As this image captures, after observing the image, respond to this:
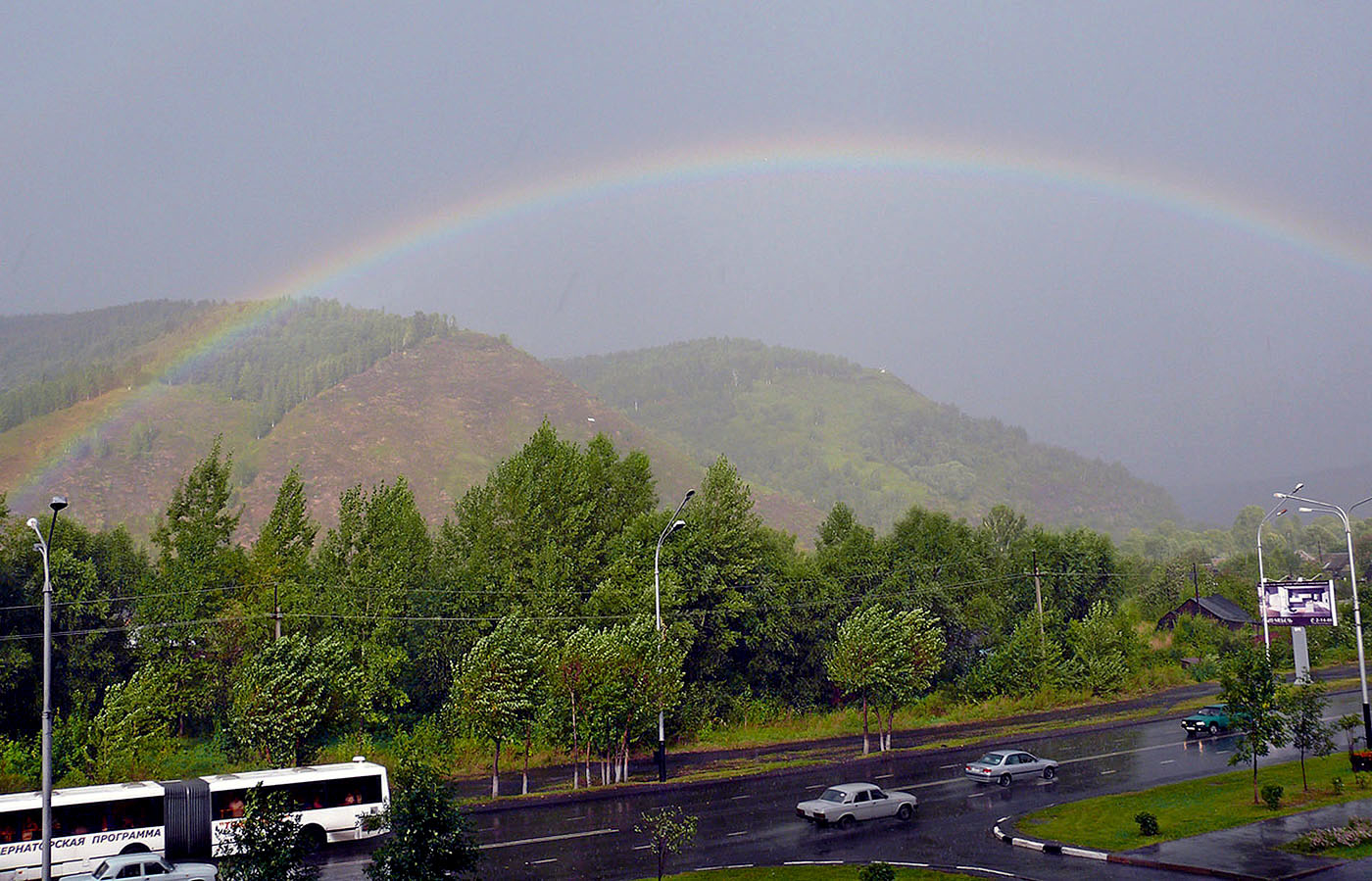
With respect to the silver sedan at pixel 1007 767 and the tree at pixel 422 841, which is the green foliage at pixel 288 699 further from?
the tree at pixel 422 841

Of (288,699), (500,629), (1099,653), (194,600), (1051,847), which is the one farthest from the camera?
(1099,653)

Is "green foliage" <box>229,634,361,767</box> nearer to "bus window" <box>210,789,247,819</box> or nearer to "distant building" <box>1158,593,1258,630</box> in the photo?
"bus window" <box>210,789,247,819</box>

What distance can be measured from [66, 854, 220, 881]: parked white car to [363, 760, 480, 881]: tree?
1281 cm

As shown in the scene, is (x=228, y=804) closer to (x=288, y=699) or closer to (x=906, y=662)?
(x=288, y=699)

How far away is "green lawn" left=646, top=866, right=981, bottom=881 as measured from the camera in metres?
28.5

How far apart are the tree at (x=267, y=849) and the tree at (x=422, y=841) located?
1.52m

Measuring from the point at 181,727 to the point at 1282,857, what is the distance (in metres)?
58.9

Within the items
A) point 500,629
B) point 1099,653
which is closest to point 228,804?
point 500,629

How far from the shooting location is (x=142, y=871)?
29297 mm

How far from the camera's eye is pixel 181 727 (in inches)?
2482

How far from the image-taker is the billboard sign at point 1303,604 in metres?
58.2

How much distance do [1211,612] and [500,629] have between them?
280 ft

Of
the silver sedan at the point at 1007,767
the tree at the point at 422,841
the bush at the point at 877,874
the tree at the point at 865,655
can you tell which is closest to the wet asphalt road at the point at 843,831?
the silver sedan at the point at 1007,767

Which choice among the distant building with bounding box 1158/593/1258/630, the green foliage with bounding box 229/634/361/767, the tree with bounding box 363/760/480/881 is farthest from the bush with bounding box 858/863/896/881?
the distant building with bounding box 1158/593/1258/630
